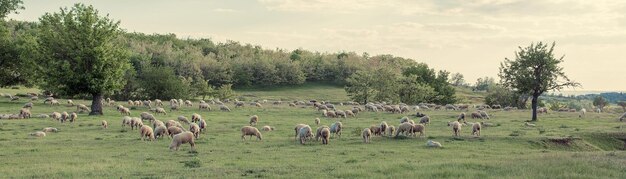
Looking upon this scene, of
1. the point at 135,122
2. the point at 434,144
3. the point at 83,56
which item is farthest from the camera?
the point at 83,56

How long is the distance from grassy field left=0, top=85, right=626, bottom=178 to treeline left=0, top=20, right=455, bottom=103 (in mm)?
19893

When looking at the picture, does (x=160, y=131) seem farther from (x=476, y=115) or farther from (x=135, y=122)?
(x=476, y=115)

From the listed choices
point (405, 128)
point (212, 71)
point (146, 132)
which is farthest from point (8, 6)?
point (212, 71)

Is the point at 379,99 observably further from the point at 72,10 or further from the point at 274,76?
the point at 274,76

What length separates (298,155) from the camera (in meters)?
23.5

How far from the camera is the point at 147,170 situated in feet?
62.1

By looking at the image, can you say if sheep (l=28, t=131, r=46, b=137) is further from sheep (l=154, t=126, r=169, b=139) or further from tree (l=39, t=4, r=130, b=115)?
tree (l=39, t=4, r=130, b=115)

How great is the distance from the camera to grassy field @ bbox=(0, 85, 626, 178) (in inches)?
694

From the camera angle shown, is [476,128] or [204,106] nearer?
[476,128]

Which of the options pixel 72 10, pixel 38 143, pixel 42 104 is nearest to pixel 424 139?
pixel 38 143

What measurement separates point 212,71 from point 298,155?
11964 centimetres

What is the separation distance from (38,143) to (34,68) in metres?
26.5

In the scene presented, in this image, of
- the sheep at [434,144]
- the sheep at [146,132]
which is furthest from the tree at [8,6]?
the sheep at [434,144]

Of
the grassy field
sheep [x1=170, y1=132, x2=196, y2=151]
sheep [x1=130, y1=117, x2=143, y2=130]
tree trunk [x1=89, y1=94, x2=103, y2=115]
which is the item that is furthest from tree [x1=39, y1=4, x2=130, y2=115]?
sheep [x1=170, y1=132, x2=196, y2=151]
